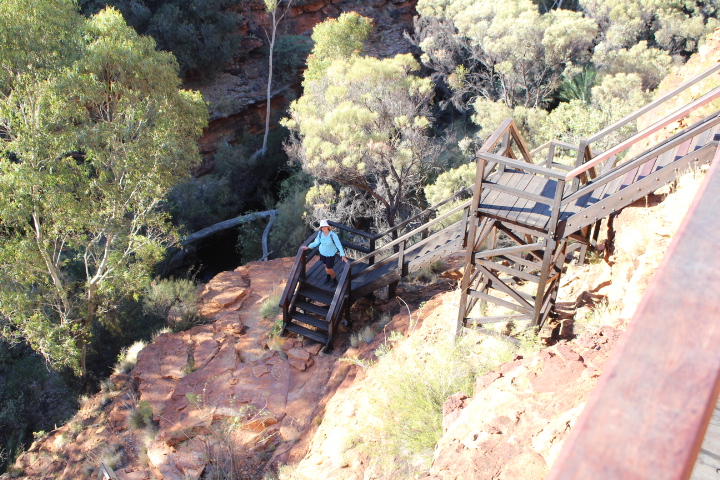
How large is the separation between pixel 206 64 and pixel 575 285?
67.3 ft

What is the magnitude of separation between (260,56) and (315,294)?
20559 mm

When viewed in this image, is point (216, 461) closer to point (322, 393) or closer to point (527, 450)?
point (322, 393)

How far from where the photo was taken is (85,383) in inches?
364

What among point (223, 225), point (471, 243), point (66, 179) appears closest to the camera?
point (471, 243)

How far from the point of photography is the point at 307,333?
26.4 ft

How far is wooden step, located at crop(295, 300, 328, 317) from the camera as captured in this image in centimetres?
812

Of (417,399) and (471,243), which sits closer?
(417,399)

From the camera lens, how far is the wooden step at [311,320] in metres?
7.95

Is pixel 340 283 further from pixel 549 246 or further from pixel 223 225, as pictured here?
pixel 223 225

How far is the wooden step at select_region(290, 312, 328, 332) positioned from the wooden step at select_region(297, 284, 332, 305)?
0.30m

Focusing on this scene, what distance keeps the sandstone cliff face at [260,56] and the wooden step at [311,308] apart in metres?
14.5

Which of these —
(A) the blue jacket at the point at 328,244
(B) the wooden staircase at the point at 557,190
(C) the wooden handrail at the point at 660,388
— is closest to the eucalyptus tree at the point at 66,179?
(A) the blue jacket at the point at 328,244

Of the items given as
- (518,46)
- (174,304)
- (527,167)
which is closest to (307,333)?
(174,304)

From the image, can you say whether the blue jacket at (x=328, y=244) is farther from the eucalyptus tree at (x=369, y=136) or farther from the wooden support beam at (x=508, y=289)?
the eucalyptus tree at (x=369, y=136)
